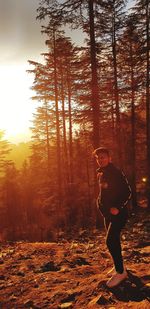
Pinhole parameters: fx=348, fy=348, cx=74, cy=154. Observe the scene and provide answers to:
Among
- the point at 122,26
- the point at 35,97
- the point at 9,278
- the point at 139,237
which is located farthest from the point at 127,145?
the point at 9,278

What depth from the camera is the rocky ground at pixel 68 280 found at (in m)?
5.67

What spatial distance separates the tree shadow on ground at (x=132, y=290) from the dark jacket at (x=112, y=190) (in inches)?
48.2

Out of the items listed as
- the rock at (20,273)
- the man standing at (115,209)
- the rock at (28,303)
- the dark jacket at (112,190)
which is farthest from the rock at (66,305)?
the rock at (20,273)

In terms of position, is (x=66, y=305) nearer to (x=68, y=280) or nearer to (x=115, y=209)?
(x=68, y=280)

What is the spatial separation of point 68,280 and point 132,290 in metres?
1.65

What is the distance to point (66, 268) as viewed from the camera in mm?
8031

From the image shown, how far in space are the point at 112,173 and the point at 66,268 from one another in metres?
3.09

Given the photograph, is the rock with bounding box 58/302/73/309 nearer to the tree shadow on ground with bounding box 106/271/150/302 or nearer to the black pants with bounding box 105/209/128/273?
the tree shadow on ground with bounding box 106/271/150/302

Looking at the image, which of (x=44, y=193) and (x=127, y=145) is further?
(x=44, y=193)

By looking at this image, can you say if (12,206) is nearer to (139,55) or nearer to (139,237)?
(139,55)

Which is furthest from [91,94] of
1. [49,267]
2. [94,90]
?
[49,267]

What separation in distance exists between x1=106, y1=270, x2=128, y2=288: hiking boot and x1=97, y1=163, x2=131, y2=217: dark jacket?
41.5 inches

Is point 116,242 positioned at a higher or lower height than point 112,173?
lower

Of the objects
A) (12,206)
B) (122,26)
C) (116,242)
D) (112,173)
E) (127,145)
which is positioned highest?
(122,26)
